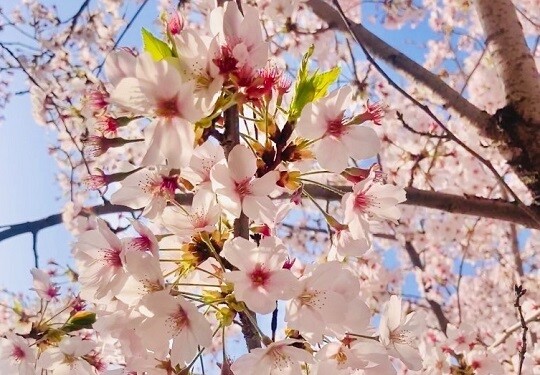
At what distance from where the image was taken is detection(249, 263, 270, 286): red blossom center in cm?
96

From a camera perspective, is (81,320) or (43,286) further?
(43,286)

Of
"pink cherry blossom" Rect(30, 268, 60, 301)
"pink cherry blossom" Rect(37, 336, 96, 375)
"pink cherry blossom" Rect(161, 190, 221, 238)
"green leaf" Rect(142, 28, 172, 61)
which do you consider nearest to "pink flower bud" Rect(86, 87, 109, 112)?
"green leaf" Rect(142, 28, 172, 61)

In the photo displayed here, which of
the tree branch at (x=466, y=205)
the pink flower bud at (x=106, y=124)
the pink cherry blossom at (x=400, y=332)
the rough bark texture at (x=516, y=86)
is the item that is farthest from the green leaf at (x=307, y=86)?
the rough bark texture at (x=516, y=86)

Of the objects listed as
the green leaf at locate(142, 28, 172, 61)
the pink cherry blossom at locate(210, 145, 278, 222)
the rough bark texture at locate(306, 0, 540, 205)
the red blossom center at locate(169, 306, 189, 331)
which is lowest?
the red blossom center at locate(169, 306, 189, 331)

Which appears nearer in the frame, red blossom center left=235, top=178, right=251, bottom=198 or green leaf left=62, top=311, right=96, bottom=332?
red blossom center left=235, top=178, right=251, bottom=198

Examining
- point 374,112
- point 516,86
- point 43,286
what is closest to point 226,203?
point 374,112

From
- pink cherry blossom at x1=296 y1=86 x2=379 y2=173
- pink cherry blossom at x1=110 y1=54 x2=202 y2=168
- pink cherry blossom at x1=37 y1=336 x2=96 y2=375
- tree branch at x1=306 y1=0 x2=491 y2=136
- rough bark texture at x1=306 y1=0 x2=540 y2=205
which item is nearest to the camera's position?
pink cherry blossom at x1=110 y1=54 x2=202 y2=168

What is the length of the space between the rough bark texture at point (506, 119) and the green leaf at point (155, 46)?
→ 1.32 metres

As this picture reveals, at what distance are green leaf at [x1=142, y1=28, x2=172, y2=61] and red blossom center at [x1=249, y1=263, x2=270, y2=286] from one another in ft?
1.34

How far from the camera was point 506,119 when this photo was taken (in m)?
2.15

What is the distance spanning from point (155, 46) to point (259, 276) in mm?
447

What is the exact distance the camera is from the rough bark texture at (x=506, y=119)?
2.07 meters

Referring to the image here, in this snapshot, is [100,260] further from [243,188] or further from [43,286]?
[43,286]

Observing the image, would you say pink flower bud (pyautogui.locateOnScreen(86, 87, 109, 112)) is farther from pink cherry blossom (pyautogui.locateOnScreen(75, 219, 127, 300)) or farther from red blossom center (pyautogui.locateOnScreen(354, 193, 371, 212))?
red blossom center (pyautogui.locateOnScreen(354, 193, 371, 212))
